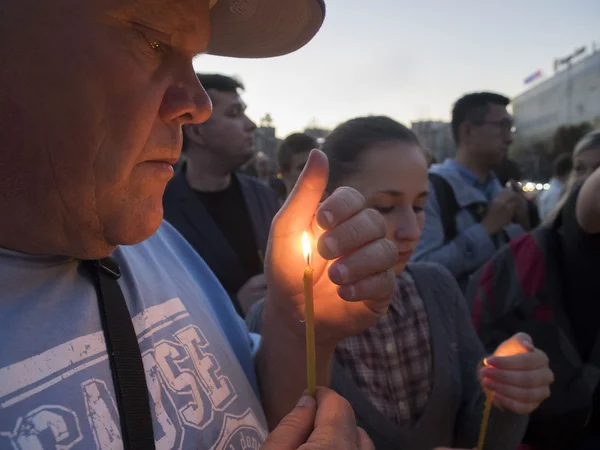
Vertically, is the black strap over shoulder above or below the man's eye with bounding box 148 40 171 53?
below

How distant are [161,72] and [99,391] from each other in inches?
26.2

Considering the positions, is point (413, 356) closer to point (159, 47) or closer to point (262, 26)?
point (262, 26)

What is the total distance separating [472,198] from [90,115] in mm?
3415

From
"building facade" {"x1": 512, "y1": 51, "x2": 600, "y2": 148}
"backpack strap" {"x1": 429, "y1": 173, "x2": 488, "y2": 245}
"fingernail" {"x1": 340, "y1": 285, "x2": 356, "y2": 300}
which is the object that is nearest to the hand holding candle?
"fingernail" {"x1": 340, "y1": 285, "x2": 356, "y2": 300}

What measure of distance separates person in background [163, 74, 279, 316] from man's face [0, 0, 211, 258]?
2333 millimetres

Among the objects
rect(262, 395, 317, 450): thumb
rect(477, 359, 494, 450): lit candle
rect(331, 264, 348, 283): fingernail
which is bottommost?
rect(477, 359, 494, 450): lit candle

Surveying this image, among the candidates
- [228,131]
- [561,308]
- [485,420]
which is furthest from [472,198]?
[485,420]

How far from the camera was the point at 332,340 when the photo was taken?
1323 millimetres

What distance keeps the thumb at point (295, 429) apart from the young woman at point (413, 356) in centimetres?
81

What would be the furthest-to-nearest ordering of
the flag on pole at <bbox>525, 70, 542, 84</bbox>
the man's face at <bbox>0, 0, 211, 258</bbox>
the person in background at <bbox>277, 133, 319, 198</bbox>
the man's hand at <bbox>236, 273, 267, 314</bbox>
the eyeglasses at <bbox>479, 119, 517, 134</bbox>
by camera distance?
the flag on pole at <bbox>525, 70, 542, 84</bbox>, the person in background at <bbox>277, 133, 319, 198</bbox>, the eyeglasses at <bbox>479, 119, 517, 134</bbox>, the man's hand at <bbox>236, 273, 267, 314</bbox>, the man's face at <bbox>0, 0, 211, 258</bbox>

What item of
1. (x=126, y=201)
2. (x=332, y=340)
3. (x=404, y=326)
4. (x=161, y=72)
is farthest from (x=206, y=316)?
(x=404, y=326)

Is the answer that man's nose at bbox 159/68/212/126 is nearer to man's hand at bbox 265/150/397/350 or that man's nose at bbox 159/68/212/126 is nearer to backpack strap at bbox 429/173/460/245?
man's hand at bbox 265/150/397/350

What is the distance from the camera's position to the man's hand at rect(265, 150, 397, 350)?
1109 mm

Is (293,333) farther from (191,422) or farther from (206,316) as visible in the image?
(191,422)
